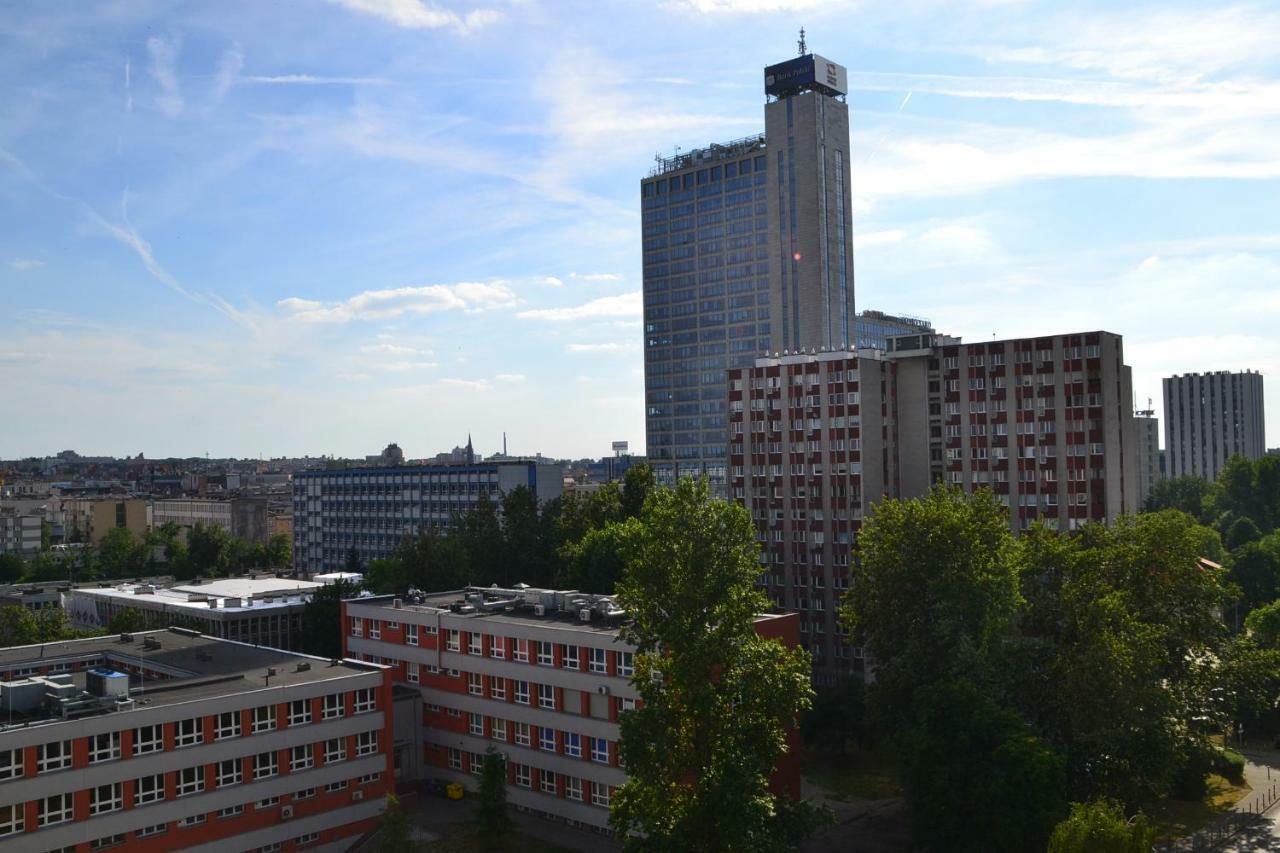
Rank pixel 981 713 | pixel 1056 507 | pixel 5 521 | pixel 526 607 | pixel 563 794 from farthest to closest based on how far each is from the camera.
Answer: pixel 5 521 < pixel 1056 507 < pixel 526 607 < pixel 563 794 < pixel 981 713

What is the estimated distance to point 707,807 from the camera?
3834 cm

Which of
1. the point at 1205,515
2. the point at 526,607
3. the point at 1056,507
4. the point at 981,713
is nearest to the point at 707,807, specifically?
the point at 981,713

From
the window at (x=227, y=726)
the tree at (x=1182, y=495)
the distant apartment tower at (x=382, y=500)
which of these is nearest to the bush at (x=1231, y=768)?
the window at (x=227, y=726)

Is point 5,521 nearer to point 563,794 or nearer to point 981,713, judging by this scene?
point 563,794

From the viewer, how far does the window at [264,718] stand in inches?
1965

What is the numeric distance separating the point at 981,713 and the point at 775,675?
41.9 feet

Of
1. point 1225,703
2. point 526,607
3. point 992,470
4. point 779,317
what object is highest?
point 779,317

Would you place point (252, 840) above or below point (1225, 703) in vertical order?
below

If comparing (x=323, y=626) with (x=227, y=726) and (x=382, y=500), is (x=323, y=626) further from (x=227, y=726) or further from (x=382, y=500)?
(x=382, y=500)

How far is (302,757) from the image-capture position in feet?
170

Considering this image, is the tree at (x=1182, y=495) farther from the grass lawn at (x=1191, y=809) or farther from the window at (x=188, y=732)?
the window at (x=188, y=732)

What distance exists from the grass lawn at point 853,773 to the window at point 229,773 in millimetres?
35031

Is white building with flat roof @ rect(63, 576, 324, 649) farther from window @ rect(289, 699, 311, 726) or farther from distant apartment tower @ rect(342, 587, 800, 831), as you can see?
window @ rect(289, 699, 311, 726)

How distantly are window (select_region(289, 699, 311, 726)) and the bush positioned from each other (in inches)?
2158
